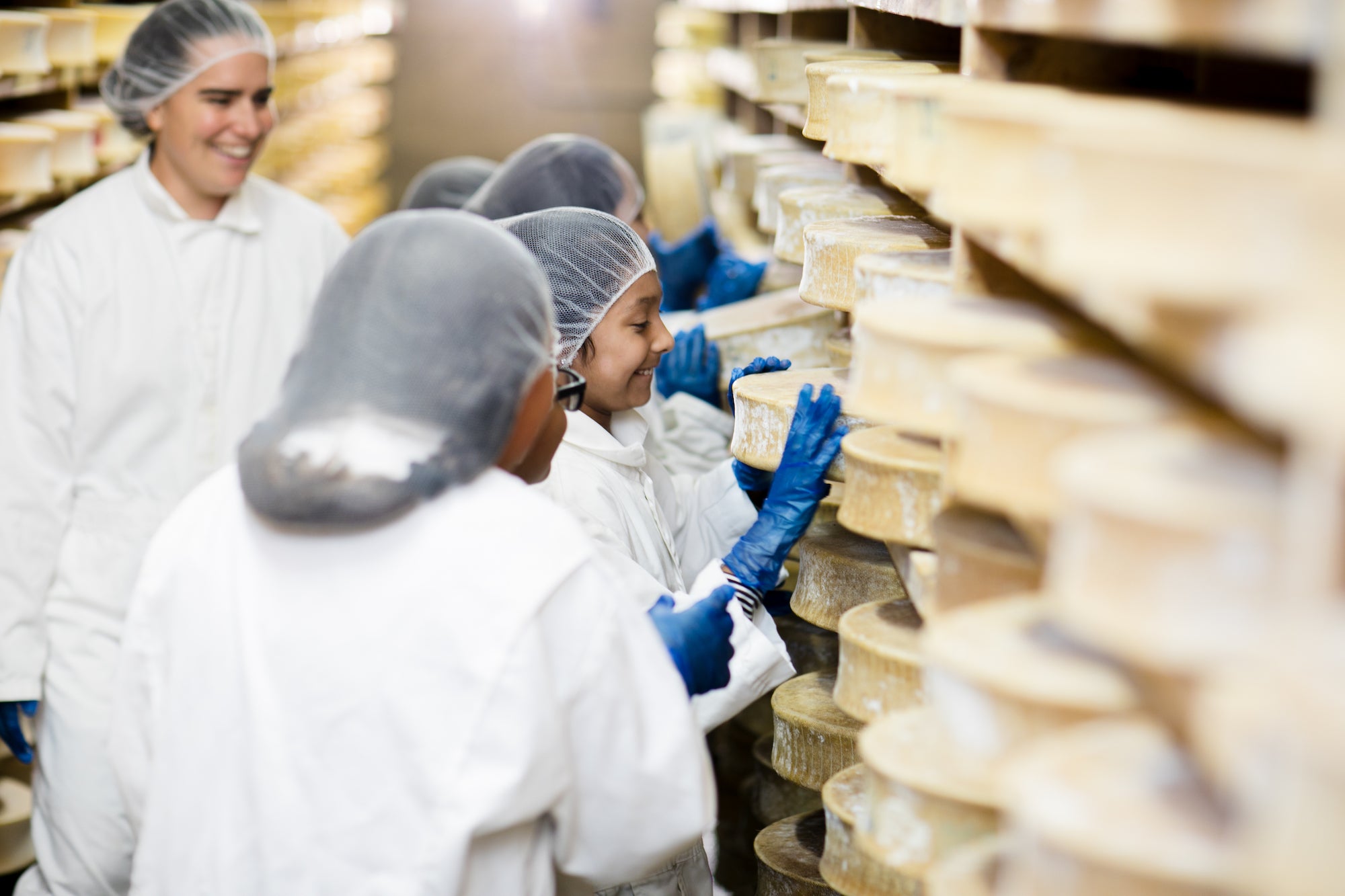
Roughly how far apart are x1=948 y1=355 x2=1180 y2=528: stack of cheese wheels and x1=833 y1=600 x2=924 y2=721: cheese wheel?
43cm

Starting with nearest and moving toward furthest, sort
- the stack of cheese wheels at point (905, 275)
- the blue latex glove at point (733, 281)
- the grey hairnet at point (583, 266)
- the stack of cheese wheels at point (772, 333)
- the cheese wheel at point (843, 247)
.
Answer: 1. the stack of cheese wheels at point (905, 275)
2. the cheese wheel at point (843, 247)
3. the grey hairnet at point (583, 266)
4. the stack of cheese wheels at point (772, 333)
5. the blue latex glove at point (733, 281)

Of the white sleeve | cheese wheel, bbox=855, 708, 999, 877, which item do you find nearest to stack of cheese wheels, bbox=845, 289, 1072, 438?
cheese wheel, bbox=855, 708, 999, 877

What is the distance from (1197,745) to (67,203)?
94.1 inches

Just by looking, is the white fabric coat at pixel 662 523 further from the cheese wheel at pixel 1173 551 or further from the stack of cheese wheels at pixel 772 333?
the cheese wheel at pixel 1173 551

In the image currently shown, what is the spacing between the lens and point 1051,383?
92 cm

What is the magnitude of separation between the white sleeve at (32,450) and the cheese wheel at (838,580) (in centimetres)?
139

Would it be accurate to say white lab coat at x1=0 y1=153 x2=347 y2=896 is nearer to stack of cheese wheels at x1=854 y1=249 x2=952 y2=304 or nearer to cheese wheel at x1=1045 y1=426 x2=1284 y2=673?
stack of cheese wheels at x1=854 y1=249 x2=952 y2=304

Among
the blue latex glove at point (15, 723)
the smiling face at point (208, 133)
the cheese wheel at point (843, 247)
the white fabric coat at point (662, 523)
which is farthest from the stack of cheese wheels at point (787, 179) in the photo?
the blue latex glove at point (15, 723)

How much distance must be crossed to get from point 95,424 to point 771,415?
1307 millimetres

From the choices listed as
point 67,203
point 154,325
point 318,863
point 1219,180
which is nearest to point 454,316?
point 318,863

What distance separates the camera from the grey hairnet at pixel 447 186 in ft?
12.1

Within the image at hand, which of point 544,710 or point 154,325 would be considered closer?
point 544,710

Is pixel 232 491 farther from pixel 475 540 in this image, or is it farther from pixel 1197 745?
pixel 1197 745

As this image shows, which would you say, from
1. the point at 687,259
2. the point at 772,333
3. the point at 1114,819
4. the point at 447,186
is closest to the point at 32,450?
the point at 772,333
